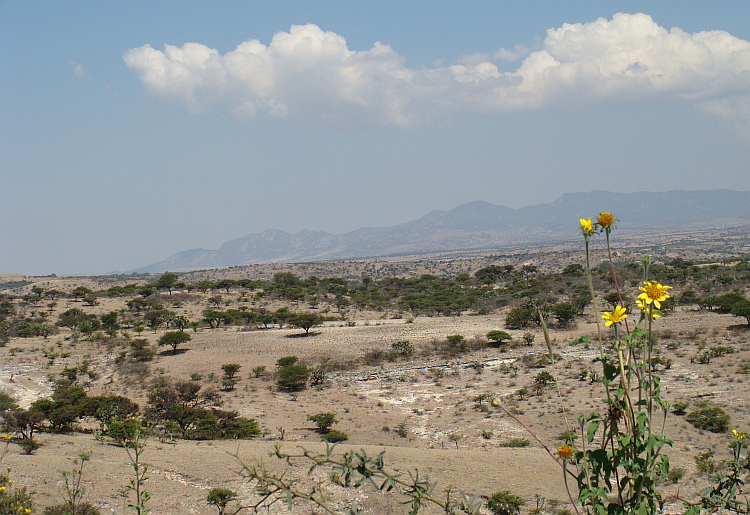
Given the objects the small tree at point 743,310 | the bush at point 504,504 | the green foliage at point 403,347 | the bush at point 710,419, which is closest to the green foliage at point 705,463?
the bush at point 710,419

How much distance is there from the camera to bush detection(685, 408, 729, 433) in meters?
14.9

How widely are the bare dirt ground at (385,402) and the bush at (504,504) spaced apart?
805 millimetres

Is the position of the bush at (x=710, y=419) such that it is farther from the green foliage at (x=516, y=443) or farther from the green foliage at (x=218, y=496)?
the green foliage at (x=218, y=496)

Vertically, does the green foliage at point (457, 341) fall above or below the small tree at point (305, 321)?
below

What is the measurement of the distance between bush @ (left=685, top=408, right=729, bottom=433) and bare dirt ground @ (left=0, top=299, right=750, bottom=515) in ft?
1.07

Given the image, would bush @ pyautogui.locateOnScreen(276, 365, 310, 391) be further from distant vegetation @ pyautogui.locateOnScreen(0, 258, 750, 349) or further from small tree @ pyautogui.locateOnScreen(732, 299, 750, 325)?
small tree @ pyautogui.locateOnScreen(732, 299, 750, 325)

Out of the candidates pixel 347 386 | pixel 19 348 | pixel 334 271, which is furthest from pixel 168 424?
pixel 334 271

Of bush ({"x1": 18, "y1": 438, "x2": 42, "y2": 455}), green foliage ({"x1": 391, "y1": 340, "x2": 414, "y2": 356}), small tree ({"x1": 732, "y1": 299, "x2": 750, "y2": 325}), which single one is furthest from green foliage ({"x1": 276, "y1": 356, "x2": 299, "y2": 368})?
small tree ({"x1": 732, "y1": 299, "x2": 750, "y2": 325})

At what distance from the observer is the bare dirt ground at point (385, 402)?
37.4 feet

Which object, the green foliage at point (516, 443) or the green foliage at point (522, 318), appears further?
the green foliage at point (522, 318)

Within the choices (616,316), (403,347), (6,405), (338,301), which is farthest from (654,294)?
(338,301)

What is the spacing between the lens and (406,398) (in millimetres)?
22188

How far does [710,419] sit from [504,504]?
9417 mm

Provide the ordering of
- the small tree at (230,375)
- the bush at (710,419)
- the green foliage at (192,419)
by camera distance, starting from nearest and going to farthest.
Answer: the bush at (710,419)
the green foliage at (192,419)
the small tree at (230,375)
